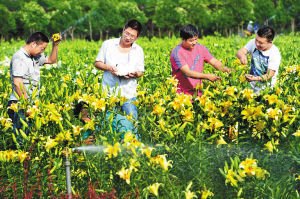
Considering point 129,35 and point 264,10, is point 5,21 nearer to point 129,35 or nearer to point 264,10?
point 264,10

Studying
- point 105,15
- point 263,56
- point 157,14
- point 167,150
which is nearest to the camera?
point 167,150

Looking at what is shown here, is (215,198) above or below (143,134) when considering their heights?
below

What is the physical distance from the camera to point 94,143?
362cm

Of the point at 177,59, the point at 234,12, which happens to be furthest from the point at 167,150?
the point at 234,12

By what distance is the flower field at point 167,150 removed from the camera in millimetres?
3098

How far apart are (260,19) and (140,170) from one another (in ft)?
147

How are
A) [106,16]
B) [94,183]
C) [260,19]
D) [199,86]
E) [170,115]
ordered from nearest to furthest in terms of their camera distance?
[94,183], [170,115], [199,86], [106,16], [260,19]

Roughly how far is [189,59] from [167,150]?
6.29ft

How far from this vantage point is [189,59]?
16.6ft

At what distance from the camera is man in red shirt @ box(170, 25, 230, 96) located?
16.1 feet

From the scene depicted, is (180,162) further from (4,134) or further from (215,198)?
(4,134)

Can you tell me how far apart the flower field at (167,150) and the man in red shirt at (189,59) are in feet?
3.43

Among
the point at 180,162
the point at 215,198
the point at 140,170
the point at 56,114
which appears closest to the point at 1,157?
the point at 56,114

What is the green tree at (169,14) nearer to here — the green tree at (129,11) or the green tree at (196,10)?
the green tree at (196,10)
